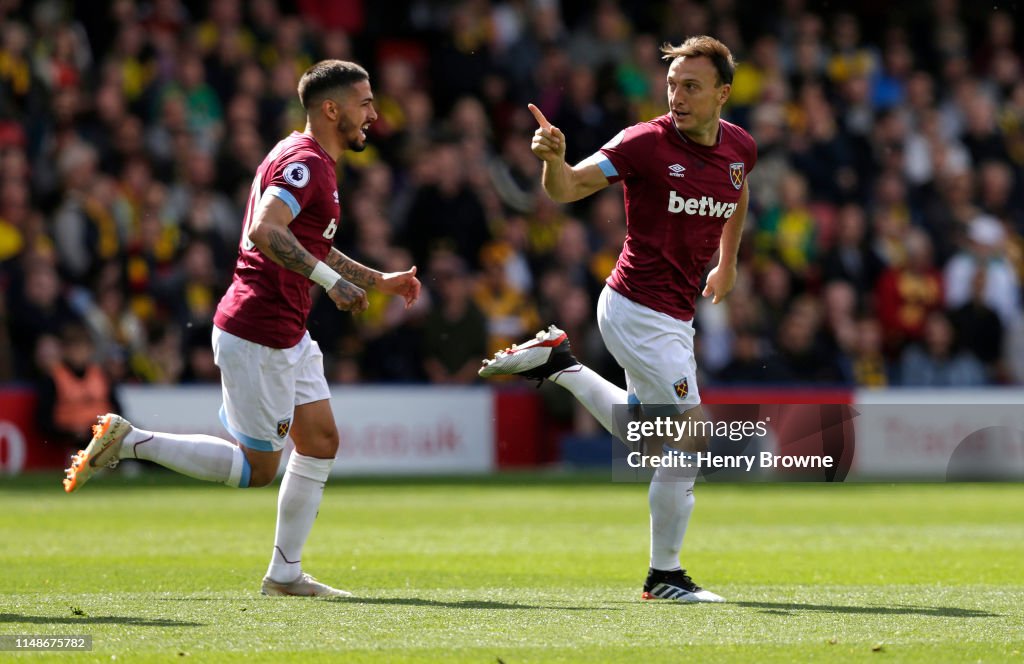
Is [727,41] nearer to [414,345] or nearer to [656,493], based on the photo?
[414,345]

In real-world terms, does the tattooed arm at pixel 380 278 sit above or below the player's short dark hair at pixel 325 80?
below

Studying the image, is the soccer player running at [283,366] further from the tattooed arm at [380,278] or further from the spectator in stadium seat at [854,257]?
the spectator in stadium seat at [854,257]

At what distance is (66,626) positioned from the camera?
21.9 ft

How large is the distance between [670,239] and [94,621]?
329 centimetres

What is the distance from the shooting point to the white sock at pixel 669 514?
791cm

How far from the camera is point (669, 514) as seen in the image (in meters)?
7.93

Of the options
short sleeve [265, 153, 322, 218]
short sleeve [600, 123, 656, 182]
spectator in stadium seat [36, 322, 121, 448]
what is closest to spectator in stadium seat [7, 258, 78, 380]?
spectator in stadium seat [36, 322, 121, 448]

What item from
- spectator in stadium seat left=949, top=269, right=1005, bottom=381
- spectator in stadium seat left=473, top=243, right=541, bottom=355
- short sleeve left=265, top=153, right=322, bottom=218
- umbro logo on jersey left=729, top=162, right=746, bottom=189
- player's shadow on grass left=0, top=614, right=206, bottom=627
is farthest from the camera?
spectator in stadium seat left=949, top=269, right=1005, bottom=381

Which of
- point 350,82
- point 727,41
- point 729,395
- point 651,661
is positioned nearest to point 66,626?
point 651,661

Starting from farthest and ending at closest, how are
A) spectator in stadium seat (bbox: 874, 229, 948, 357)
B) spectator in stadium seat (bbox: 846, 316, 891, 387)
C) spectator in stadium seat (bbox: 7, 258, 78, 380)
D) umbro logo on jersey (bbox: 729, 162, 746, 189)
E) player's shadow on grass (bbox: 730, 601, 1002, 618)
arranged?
spectator in stadium seat (bbox: 874, 229, 948, 357)
spectator in stadium seat (bbox: 846, 316, 891, 387)
spectator in stadium seat (bbox: 7, 258, 78, 380)
umbro logo on jersey (bbox: 729, 162, 746, 189)
player's shadow on grass (bbox: 730, 601, 1002, 618)

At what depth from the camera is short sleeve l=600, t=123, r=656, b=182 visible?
799 cm

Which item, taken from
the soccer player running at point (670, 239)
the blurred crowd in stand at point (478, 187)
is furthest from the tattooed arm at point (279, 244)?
the blurred crowd in stand at point (478, 187)

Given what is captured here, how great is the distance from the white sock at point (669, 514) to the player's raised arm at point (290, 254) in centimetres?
172

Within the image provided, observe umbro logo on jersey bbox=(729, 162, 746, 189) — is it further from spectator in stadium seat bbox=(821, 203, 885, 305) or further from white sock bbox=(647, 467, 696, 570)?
spectator in stadium seat bbox=(821, 203, 885, 305)
